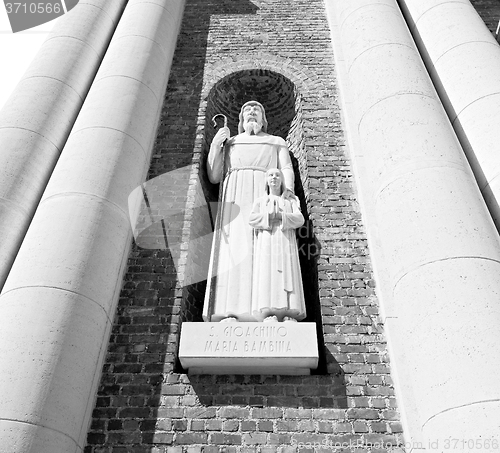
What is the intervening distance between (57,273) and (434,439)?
3.19m

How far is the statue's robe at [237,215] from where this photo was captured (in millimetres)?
5371

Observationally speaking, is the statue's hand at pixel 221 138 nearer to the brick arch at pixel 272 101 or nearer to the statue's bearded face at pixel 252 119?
the brick arch at pixel 272 101

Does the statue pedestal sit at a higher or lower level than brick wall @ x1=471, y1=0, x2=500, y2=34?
lower

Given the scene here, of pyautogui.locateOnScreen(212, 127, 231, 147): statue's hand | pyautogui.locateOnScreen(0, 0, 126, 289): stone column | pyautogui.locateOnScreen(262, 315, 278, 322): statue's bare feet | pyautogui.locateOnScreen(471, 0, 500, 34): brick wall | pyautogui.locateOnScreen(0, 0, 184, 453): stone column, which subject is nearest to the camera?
pyautogui.locateOnScreen(0, 0, 184, 453): stone column

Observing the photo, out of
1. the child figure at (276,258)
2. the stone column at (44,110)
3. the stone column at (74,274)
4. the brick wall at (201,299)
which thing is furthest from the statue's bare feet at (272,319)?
the stone column at (44,110)

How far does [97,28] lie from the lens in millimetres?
8039

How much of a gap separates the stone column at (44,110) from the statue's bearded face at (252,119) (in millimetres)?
2071

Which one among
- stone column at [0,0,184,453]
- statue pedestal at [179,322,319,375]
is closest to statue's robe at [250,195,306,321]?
statue pedestal at [179,322,319,375]

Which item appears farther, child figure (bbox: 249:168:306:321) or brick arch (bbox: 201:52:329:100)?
brick arch (bbox: 201:52:329:100)

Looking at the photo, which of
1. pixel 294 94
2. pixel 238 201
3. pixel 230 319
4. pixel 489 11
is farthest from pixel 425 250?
pixel 489 11

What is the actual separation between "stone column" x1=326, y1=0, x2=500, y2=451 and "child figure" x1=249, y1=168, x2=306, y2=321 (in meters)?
0.80

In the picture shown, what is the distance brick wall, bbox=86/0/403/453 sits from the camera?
460 centimetres

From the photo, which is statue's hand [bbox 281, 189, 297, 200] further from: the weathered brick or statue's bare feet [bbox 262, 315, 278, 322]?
the weathered brick

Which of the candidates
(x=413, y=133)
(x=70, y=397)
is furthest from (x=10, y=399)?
(x=413, y=133)
